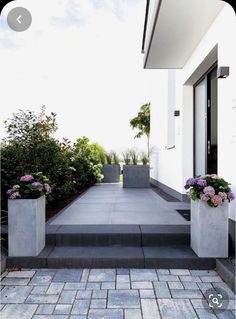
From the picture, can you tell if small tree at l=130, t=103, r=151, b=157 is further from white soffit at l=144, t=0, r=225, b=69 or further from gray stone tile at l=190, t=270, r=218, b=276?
gray stone tile at l=190, t=270, r=218, b=276

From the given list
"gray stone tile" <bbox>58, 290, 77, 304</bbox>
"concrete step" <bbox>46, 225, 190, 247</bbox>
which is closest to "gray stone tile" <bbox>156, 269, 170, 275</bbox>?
"concrete step" <bbox>46, 225, 190, 247</bbox>

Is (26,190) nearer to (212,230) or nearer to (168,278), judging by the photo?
(168,278)

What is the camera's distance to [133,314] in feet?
6.56

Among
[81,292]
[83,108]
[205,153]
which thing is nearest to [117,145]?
[83,108]

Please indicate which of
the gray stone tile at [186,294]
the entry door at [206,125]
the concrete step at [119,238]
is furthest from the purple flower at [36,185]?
the entry door at [206,125]

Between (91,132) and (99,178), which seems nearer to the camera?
(99,178)

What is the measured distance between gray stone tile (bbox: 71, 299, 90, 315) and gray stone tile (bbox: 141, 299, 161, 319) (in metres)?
0.43

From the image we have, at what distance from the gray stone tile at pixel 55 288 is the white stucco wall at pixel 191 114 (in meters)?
1.91

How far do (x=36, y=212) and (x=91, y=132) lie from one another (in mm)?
7320

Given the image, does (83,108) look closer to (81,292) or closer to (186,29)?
(186,29)

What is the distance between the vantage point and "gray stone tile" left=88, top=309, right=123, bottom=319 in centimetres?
197

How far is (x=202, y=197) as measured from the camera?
108 inches

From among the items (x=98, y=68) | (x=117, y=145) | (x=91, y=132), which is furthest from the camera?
(x=91, y=132)

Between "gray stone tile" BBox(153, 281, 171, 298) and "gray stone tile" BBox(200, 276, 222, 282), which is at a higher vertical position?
"gray stone tile" BBox(153, 281, 171, 298)
